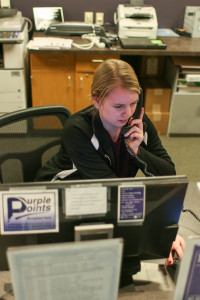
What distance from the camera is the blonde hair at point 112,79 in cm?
116

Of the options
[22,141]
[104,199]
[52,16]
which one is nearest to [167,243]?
[104,199]

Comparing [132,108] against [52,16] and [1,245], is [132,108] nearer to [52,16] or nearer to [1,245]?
[1,245]

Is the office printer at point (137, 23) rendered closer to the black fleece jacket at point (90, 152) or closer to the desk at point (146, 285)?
the black fleece jacket at point (90, 152)

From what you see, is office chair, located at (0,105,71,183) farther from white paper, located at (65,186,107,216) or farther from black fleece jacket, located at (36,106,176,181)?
white paper, located at (65,186,107,216)

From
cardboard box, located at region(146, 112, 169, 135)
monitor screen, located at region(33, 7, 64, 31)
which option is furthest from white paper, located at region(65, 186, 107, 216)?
monitor screen, located at region(33, 7, 64, 31)

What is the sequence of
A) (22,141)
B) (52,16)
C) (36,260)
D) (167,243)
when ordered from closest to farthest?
(36,260) → (167,243) → (22,141) → (52,16)

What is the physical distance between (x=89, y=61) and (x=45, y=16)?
870 millimetres

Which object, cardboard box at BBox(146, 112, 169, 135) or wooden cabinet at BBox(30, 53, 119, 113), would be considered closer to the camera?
wooden cabinet at BBox(30, 53, 119, 113)

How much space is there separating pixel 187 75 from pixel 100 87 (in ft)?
7.15

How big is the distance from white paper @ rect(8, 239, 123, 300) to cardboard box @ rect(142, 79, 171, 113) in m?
2.78

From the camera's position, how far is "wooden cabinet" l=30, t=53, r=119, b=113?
3117mm

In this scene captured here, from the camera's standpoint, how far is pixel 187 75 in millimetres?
3158

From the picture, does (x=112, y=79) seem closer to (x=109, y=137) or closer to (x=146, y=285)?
(x=109, y=137)

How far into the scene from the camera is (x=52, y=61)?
314cm
